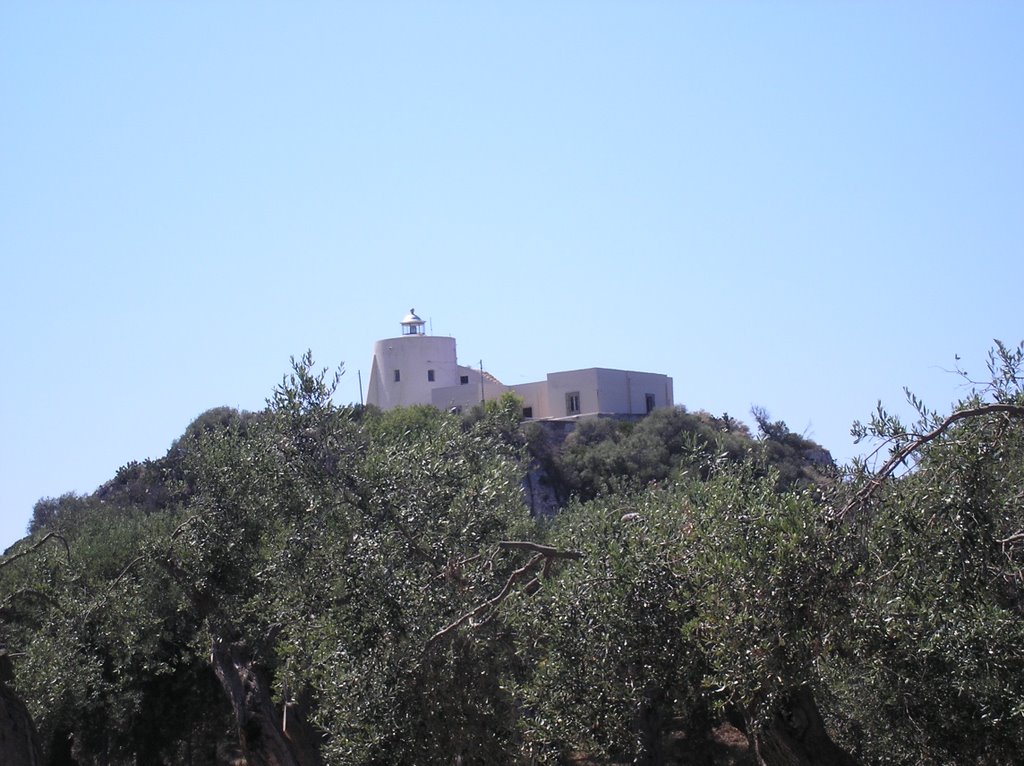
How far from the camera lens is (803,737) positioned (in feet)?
30.7

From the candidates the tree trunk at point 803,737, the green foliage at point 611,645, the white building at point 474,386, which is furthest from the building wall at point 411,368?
the tree trunk at point 803,737

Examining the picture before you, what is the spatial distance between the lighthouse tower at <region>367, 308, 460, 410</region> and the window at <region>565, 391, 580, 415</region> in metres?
6.54

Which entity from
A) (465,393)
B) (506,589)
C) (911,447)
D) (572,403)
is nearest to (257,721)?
(506,589)

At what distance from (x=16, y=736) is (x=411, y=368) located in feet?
177

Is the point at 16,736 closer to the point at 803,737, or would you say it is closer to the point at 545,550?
the point at 545,550

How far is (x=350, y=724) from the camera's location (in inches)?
393

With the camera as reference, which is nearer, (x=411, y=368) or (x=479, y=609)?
(x=479, y=609)

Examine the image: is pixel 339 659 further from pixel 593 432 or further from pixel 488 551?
pixel 593 432

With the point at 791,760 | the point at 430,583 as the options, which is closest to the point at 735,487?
the point at 791,760

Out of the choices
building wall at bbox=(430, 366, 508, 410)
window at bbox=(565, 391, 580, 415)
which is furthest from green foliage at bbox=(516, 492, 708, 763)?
window at bbox=(565, 391, 580, 415)

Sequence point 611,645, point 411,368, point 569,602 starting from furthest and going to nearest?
point 411,368 < point 569,602 < point 611,645

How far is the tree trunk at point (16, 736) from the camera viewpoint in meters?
9.41

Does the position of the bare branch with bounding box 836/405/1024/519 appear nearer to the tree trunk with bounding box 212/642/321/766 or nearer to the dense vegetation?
the dense vegetation

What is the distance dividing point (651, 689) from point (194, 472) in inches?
294
